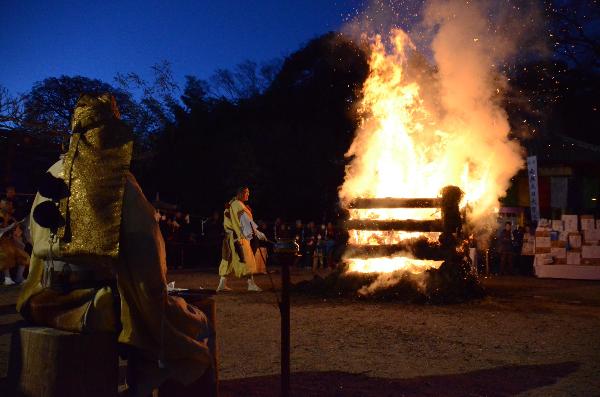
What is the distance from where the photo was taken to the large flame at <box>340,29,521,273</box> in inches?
437

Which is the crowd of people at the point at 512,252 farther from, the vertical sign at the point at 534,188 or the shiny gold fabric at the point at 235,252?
the shiny gold fabric at the point at 235,252

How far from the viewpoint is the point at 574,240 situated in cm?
1522

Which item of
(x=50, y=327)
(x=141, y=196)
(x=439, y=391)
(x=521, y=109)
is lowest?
(x=439, y=391)

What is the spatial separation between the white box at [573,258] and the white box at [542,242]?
61 centimetres

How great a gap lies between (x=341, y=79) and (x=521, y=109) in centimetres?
905

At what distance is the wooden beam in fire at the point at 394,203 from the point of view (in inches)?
395

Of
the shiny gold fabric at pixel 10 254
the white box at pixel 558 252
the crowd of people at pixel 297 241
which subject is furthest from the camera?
the crowd of people at pixel 297 241

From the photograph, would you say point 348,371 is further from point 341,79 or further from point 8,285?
point 341,79

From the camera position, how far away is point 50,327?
2.75 metres

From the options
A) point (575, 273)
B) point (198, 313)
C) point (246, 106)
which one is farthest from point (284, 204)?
point (198, 313)

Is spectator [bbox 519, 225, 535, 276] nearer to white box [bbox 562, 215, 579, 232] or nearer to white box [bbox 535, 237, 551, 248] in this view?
white box [bbox 535, 237, 551, 248]

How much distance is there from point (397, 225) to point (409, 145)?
6.61 ft

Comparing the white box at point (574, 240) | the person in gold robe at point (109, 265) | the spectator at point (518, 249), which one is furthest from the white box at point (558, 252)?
the person in gold robe at point (109, 265)

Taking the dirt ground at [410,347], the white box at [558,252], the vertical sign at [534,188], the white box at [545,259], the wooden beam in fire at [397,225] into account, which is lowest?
the dirt ground at [410,347]
